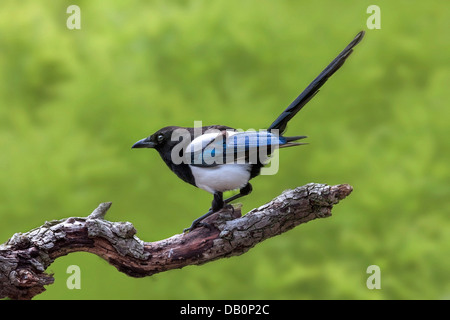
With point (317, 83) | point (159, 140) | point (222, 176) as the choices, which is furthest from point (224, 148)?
point (317, 83)

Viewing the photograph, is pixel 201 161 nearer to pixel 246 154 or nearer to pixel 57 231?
pixel 246 154

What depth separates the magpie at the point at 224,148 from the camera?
1498mm

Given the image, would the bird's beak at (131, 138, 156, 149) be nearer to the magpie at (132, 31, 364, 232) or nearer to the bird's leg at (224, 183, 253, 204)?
the magpie at (132, 31, 364, 232)

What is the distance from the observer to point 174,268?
1510mm

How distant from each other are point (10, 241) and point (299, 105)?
0.86 metres

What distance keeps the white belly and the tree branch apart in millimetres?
86

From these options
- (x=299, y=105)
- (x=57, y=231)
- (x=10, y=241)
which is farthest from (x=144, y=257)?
(x=299, y=105)

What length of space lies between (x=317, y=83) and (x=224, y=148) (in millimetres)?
315

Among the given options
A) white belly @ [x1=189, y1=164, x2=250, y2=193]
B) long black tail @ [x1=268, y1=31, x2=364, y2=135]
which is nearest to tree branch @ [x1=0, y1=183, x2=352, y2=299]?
white belly @ [x1=189, y1=164, x2=250, y2=193]

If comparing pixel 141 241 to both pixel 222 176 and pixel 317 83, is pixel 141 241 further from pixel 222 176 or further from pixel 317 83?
pixel 317 83

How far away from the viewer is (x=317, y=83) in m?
1.47

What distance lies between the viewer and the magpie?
150 cm

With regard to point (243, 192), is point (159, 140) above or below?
above

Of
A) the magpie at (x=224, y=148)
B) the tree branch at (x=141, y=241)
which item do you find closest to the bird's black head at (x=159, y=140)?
the magpie at (x=224, y=148)
